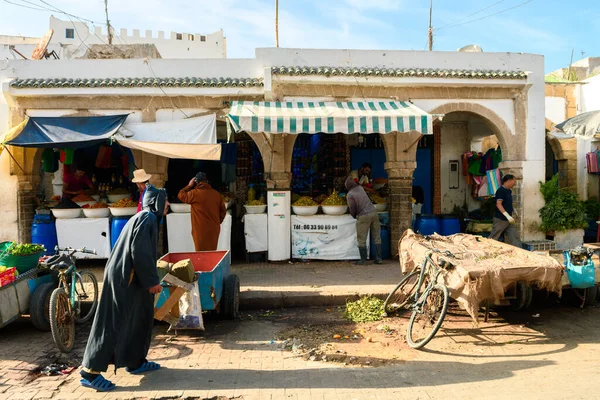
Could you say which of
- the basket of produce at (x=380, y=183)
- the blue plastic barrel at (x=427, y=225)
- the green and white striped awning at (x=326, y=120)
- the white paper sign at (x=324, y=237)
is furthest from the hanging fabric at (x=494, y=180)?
the white paper sign at (x=324, y=237)

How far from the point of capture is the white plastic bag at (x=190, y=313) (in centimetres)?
514

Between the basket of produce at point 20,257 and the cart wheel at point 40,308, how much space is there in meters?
0.34

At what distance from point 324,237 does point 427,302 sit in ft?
14.6

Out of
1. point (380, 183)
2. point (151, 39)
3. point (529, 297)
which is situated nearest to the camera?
point (529, 297)

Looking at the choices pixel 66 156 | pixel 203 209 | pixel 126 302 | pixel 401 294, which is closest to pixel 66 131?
pixel 66 156

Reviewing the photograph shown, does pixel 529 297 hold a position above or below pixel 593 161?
below

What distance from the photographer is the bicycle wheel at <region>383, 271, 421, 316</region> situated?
5.97m

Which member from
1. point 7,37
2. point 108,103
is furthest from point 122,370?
point 7,37

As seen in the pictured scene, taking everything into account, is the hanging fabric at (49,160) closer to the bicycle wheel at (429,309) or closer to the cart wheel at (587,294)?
the bicycle wheel at (429,309)

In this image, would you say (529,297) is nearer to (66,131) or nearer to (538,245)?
(538,245)

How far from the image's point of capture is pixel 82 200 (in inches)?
381

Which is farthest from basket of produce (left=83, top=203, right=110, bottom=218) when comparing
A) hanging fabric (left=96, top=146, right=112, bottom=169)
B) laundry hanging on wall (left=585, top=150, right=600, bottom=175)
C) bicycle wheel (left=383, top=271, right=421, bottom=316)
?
laundry hanging on wall (left=585, top=150, right=600, bottom=175)

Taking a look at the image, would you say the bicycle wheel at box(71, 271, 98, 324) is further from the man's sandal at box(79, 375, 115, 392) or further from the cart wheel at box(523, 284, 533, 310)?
the cart wheel at box(523, 284, 533, 310)

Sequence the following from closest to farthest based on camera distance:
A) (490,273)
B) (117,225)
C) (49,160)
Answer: (490,273) < (117,225) < (49,160)
